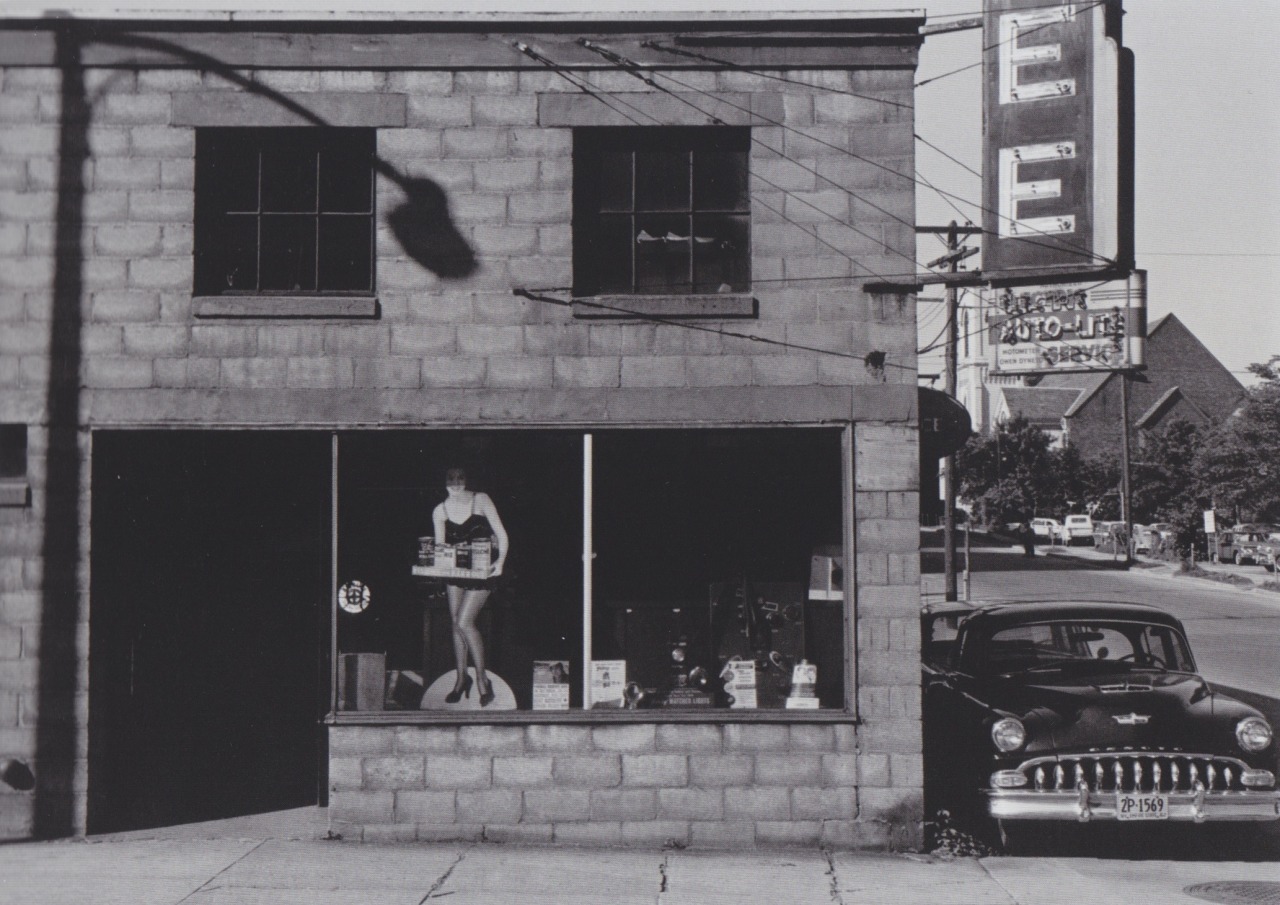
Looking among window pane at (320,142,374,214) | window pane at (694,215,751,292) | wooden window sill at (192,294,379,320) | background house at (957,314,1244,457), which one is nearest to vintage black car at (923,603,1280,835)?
window pane at (694,215,751,292)

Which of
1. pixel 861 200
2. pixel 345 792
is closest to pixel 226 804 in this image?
pixel 345 792

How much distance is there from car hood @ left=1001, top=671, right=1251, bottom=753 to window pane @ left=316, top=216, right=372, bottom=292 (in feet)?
18.3

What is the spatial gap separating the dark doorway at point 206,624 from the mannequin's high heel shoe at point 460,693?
2.99ft

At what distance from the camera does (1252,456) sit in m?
41.6

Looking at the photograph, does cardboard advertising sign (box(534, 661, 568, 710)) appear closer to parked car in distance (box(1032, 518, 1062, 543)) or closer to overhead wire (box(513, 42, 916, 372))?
overhead wire (box(513, 42, 916, 372))

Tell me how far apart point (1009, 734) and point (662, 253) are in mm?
4195

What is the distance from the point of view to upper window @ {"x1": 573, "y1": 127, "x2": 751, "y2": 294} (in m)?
9.02

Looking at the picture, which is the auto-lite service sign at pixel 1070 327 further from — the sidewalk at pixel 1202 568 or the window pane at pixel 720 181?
the sidewalk at pixel 1202 568

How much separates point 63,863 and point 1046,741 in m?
6.48

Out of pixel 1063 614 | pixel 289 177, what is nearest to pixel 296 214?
pixel 289 177

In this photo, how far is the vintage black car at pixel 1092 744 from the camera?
26.1 feet

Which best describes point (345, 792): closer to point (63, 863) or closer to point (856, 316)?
point (63, 863)

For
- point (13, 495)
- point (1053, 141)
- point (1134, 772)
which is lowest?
point (1134, 772)

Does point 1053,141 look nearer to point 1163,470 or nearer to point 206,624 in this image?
point 206,624
